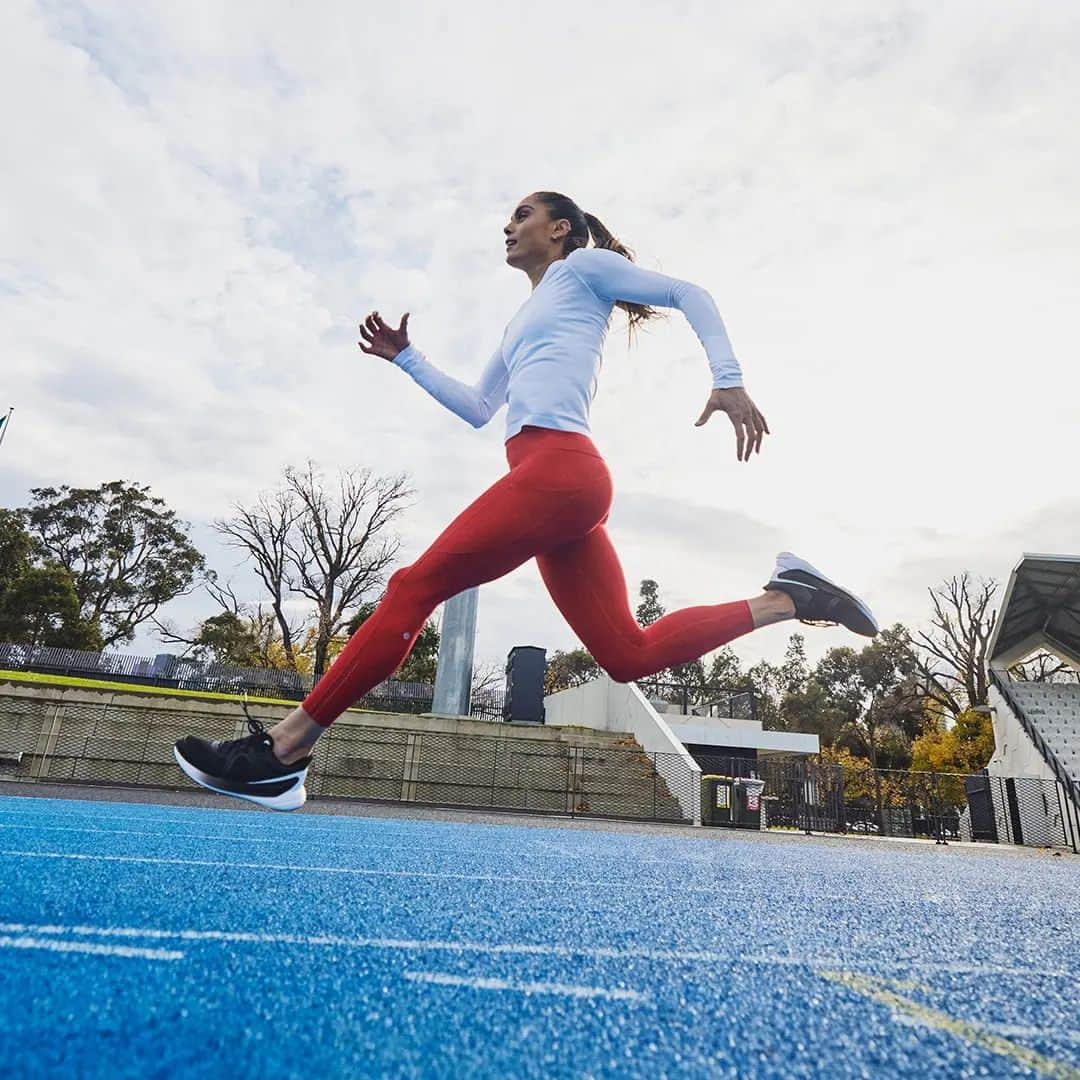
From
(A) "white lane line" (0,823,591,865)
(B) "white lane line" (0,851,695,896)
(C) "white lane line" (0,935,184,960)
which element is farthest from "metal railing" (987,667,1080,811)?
(C) "white lane line" (0,935,184,960)

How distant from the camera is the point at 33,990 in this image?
1056 mm

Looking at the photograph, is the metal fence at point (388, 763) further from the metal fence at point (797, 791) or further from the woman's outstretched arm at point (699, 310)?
the woman's outstretched arm at point (699, 310)

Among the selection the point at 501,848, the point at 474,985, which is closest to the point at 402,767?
the point at 501,848

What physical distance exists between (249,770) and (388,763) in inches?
529

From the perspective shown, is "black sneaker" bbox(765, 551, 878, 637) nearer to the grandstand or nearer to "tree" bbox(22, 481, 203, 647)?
the grandstand

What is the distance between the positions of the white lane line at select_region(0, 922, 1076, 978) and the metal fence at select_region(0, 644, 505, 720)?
2334 centimetres

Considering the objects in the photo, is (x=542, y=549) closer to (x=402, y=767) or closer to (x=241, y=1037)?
(x=241, y=1037)

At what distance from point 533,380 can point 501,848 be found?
12.6 feet

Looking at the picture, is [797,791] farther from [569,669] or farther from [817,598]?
[569,669]

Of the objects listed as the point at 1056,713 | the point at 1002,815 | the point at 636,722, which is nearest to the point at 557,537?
the point at 636,722

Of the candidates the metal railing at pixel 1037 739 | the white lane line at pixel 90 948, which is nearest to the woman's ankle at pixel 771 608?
the white lane line at pixel 90 948

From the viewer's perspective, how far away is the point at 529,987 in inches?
49.4

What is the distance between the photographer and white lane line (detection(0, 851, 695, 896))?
2.70m

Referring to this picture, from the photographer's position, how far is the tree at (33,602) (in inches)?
1174
